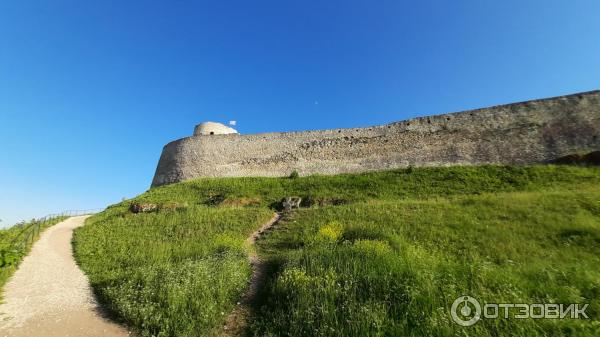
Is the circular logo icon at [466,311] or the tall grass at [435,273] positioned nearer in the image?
the circular logo icon at [466,311]

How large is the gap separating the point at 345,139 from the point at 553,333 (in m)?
28.6

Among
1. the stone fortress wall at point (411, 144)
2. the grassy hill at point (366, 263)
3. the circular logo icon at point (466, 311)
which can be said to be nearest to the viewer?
the circular logo icon at point (466, 311)

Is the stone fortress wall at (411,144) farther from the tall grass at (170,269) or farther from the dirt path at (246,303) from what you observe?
the dirt path at (246,303)

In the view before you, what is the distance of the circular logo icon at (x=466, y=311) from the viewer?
4797mm

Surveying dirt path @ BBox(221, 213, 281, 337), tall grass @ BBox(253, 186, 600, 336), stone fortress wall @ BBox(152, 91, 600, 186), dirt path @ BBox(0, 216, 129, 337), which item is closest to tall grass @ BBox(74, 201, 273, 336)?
dirt path @ BBox(221, 213, 281, 337)

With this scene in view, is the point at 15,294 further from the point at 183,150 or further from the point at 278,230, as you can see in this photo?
the point at 183,150

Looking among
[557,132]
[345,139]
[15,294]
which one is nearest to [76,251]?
[15,294]

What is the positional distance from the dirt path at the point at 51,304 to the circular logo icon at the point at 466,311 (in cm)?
606

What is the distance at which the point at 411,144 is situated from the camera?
29.3 metres

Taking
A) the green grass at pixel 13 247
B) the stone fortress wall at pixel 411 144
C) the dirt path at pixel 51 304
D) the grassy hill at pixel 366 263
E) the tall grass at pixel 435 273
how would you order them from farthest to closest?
1. the stone fortress wall at pixel 411 144
2. the green grass at pixel 13 247
3. the dirt path at pixel 51 304
4. the grassy hill at pixel 366 263
5. the tall grass at pixel 435 273

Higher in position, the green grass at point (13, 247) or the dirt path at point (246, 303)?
the green grass at point (13, 247)

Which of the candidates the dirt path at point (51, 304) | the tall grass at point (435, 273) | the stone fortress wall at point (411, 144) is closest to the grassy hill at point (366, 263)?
the tall grass at point (435, 273)

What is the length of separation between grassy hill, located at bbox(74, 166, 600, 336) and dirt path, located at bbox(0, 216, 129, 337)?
1.52 feet

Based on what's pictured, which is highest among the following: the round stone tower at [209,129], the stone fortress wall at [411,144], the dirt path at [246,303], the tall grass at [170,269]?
the round stone tower at [209,129]
